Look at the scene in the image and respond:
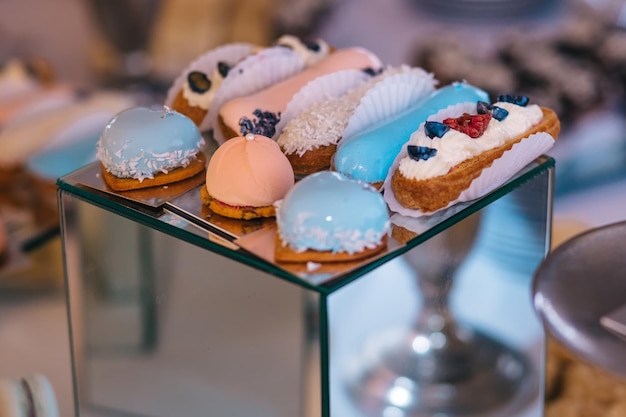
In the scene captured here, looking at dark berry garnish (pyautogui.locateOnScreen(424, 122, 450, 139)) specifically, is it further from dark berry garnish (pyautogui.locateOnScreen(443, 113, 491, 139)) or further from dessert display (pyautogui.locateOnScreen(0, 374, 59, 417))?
dessert display (pyautogui.locateOnScreen(0, 374, 59, 417))

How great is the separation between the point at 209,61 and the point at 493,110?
1.62ft

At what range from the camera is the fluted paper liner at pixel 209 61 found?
131cm

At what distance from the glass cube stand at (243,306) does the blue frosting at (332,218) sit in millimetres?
28

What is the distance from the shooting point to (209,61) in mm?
1327

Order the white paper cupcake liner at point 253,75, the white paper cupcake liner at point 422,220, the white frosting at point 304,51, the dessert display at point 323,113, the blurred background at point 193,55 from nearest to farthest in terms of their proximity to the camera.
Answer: the white paper cupcake liner at point 422,220 < the dessert display at point 323,113 < the white paper cupcake liner at point 253,75 < the white frosting at point 304,51 < the blurred background at point 193,55

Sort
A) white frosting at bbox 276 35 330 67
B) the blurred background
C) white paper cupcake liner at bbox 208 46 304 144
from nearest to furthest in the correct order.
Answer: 1. white paper cupcake liner at bbox 208 46 304 144
2. white frosting at bbox 276 35 330 67
3. the blurred background

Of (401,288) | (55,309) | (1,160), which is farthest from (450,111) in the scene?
(1,160)

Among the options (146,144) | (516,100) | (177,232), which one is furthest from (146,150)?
(516,100)

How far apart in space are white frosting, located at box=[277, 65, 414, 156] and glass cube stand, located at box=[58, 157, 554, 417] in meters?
0.14

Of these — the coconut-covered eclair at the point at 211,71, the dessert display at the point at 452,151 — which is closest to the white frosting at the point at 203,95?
the coconut-covered eclair at the point at 211,71

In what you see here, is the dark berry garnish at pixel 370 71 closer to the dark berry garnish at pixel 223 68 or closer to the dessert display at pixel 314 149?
the dessert display at pixel 314 149

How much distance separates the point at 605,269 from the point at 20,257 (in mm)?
1248

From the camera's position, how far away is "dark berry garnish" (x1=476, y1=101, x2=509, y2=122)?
1066mm

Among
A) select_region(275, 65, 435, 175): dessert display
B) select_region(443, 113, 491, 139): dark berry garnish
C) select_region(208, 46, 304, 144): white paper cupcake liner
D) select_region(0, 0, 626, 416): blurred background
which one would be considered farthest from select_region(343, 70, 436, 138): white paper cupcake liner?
select_region(0, 0, 626, 416): blurred background
